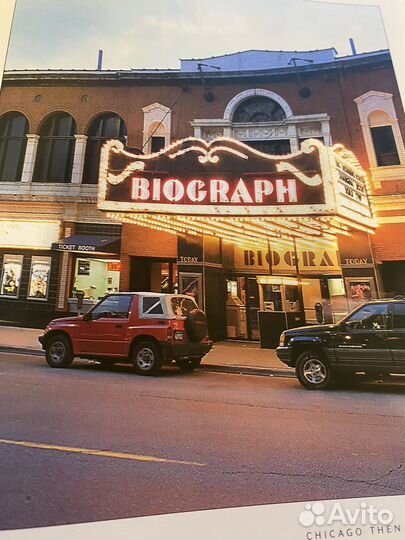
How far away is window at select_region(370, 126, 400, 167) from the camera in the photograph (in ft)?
8.77

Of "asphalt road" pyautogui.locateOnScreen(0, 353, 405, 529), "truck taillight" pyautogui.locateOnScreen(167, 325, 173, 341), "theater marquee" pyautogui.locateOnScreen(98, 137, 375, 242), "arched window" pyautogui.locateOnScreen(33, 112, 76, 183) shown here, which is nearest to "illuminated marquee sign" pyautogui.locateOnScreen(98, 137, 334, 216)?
"theater marquee" pyautogui.locateOnScreen(98, 137, 375, 242)

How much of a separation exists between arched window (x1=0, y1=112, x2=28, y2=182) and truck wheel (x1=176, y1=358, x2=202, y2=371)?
202 centimetres

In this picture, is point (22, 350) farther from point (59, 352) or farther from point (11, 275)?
point (11, 275)

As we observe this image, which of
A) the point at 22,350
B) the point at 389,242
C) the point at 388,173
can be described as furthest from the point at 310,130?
the point at 22,350

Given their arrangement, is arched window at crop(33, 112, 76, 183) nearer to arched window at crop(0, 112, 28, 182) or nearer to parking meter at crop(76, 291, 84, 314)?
arched window at crop(0, 112, 28, 182)

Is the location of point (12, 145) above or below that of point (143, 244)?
above

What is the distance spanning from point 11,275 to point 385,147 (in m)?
3.22

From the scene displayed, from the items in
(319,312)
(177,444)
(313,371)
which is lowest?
(177,444)

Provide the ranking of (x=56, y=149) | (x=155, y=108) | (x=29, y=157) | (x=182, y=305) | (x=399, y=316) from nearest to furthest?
1. (x=399, y=316)
2. (x=182, y=305)
3. (x=29, y=157)
4. (x=56, y=149)
5. (x=155, y=108)

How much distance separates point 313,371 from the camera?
279 cm

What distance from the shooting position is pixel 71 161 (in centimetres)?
279

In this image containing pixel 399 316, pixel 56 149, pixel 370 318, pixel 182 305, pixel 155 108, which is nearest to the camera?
pixel 399 316

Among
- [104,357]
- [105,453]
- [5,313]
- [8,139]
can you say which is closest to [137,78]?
[8,139]

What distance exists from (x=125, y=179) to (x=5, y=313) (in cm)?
141
